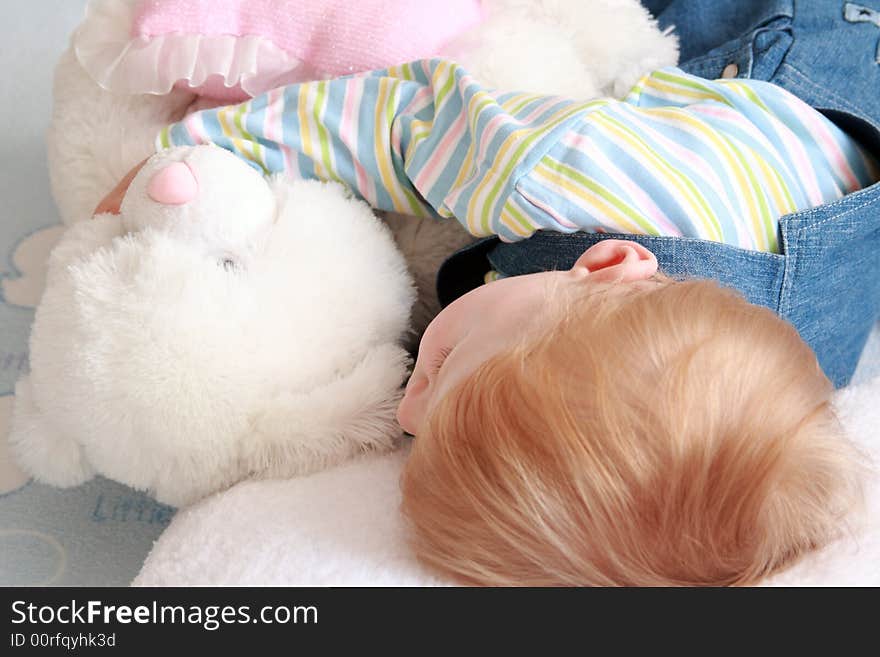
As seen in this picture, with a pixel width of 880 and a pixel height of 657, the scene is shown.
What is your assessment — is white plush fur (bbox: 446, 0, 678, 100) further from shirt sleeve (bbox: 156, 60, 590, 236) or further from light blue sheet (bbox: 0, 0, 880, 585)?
light blue sheet (bbox: 0, 0, 880, 585)

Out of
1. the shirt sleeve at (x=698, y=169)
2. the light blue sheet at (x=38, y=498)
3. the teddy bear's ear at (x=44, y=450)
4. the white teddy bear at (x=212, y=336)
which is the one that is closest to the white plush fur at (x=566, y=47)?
the shirt sleeve at (x=698, y=169)

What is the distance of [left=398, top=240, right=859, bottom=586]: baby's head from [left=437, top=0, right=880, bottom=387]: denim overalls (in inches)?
7.0

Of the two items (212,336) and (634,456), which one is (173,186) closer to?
(212,336)

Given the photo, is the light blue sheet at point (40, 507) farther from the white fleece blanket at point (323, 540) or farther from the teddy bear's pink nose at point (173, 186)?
the teddy bear's pink nose at point (173, 186)

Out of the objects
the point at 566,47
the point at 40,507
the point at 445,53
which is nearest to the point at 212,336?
the point at 40,507

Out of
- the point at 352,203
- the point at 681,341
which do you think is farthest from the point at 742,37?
the point at 681,341

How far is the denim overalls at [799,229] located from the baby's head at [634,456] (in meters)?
0.18

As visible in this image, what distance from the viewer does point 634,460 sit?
0.59m

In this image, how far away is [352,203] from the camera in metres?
0.93

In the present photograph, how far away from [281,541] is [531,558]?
0.19m

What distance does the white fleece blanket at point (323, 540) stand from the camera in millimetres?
654

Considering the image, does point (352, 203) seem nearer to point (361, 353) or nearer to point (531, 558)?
point (361, 353)

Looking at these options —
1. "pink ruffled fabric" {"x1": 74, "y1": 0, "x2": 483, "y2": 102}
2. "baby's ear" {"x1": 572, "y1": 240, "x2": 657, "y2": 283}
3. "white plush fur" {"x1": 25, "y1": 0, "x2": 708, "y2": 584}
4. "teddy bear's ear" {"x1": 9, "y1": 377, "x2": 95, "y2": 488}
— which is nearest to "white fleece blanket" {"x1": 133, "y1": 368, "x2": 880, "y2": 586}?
"white plush fur" {"x1": 25, "y1": 0, "x2": 708, "y2": 584}
